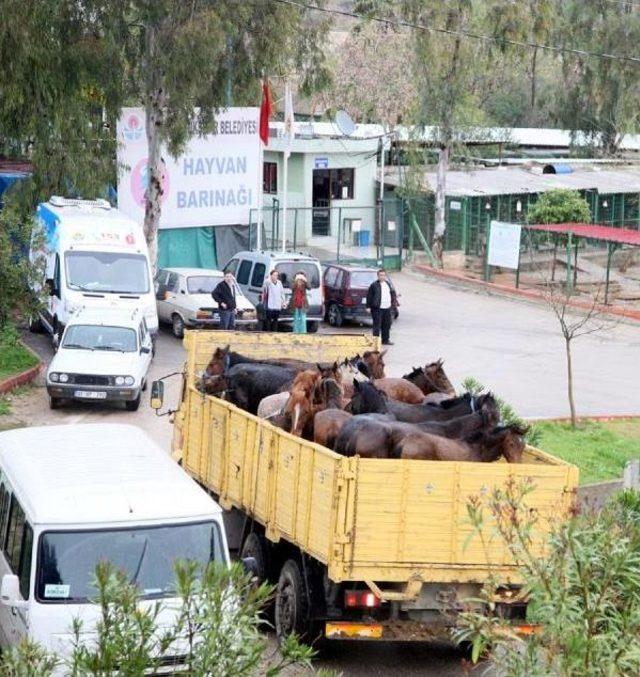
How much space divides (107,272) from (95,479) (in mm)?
18669

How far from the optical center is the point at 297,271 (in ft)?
112

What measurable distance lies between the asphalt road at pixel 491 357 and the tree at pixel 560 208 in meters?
5.76

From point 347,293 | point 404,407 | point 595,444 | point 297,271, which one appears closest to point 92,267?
point 297,271

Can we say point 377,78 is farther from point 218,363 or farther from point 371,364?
point 218,363

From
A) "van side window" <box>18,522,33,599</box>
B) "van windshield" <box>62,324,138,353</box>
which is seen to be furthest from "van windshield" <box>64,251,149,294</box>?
"van side window" <box>18,522,33,599</box>

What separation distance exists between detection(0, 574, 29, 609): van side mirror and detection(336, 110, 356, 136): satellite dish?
117 feet

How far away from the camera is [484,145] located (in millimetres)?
61562

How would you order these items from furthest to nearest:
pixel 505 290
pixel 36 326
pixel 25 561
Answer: pixel 505 290, pixel 36 326, pixel 25 561

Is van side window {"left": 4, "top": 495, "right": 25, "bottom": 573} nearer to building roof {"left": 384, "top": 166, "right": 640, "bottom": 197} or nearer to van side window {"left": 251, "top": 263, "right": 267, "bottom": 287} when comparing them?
van side window {"left": 251, "top": 263, "right": 267, "bottom": 287}

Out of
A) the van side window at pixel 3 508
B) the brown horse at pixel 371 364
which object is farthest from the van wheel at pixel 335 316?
the van side window at pixel 3 508

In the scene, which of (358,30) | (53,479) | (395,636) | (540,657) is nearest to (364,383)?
(395,636)

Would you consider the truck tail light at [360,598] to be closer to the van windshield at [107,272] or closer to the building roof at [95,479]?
the building roof at [95,479]

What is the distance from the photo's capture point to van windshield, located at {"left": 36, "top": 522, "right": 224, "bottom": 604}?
11000 mm

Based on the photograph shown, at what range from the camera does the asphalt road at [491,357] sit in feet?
83.6
